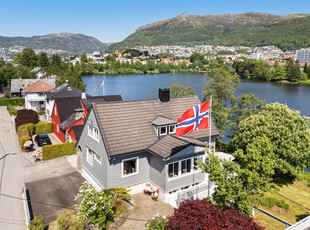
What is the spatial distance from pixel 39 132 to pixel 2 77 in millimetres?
63438

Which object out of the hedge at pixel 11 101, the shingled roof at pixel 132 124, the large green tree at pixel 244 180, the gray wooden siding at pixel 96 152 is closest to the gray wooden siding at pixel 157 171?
the shingled roof at pixel 132 124

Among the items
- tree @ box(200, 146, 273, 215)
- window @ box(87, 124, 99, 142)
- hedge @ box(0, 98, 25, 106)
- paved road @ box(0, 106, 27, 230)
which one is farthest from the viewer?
hedge @ box(0, 98, 25, 106)

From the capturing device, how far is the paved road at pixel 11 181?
17.9 metres

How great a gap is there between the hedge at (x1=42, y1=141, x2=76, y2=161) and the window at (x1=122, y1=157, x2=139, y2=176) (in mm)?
13143

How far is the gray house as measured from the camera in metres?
19.6

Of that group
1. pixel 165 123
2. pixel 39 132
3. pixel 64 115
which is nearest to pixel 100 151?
pixel 165 123

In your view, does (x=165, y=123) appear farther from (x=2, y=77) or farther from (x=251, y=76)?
(x=251, y=76)

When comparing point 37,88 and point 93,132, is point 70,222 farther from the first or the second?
point 37,88

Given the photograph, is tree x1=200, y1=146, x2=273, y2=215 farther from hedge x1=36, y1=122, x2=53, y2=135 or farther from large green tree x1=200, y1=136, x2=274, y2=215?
hedge x1=36, y1=122, x2=53, y2=135

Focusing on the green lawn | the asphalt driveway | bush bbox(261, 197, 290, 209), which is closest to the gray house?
the asphalt driveway

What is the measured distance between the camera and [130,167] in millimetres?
20578

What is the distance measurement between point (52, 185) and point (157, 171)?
1024 centimetres

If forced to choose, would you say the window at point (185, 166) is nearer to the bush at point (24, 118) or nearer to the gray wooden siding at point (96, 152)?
the gray wooden siding at point (96, 152)

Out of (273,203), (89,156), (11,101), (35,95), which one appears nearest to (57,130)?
(89,156)
